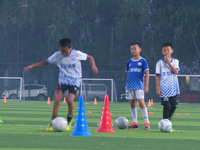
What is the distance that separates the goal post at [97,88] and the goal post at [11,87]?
13.2ft

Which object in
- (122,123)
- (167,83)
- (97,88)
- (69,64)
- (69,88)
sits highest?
(97,88)

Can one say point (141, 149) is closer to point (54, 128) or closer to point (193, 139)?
point (193, 139)

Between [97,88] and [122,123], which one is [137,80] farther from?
[97,88]

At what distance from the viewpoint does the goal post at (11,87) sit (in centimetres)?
3638

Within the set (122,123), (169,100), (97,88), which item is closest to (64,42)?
(122,123)

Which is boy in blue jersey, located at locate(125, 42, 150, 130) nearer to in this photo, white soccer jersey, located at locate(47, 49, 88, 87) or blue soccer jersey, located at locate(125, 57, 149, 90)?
blue soccer jersey, located at locate(125, 57, 149, 90)

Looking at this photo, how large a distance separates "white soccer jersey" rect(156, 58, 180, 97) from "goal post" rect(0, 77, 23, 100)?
24.7 metres

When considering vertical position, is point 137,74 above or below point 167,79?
above

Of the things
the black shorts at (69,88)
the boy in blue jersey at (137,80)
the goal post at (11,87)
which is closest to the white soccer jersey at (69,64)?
the black shorts at (69,88)

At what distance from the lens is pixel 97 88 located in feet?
119

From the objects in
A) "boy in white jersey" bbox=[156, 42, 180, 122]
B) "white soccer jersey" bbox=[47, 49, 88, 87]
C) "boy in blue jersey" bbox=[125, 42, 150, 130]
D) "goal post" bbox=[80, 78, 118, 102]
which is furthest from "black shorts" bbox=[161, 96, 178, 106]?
"goal post" bbox=[80, 78, 118, 102]

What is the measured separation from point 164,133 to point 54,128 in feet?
6.81

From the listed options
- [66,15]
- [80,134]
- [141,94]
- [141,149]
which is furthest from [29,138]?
[66,15]

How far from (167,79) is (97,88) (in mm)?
24349
